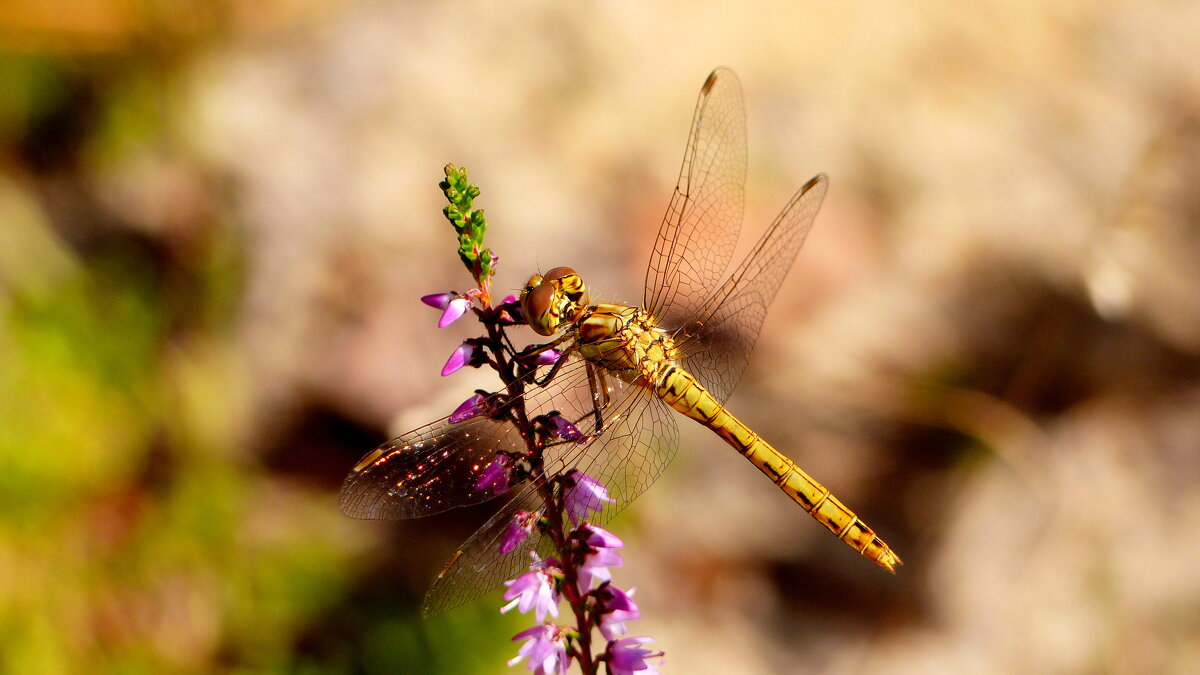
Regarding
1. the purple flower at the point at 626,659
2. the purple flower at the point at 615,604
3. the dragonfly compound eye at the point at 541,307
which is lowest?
the purple flower at the point at 626,659

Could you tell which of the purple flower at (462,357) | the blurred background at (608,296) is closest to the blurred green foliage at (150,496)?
the blurred background at (608,296)

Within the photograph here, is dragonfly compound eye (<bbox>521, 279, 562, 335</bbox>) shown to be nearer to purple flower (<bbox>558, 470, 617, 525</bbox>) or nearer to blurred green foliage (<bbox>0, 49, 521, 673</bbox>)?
purple flower (<bbox>558, 470, 617, 525</bbox>)

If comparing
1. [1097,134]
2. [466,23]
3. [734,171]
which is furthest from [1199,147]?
[466,23]

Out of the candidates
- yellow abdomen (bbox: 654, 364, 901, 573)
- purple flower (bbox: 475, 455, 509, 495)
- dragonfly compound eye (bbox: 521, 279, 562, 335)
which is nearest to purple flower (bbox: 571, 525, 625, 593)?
purple flower (bbox: 475, 455, 509, 495)

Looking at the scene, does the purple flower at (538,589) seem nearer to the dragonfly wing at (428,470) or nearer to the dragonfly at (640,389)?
the dragonfly at (640,389)

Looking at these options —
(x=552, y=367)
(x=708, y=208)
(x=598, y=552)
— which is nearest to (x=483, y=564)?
(x=598, y=552)

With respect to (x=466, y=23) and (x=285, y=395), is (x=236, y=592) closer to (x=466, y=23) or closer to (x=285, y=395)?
(x=285, y=395)
